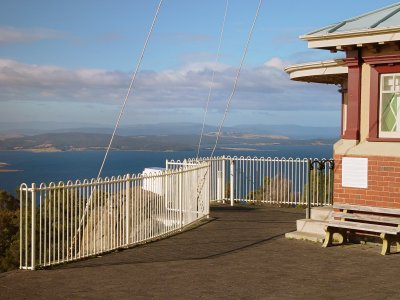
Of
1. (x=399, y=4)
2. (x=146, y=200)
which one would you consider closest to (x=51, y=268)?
(x=146, y=200)

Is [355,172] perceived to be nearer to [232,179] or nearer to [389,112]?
[389,112]

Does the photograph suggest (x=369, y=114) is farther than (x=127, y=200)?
Yes

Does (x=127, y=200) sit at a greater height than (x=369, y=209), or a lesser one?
greater

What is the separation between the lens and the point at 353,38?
11.2 m

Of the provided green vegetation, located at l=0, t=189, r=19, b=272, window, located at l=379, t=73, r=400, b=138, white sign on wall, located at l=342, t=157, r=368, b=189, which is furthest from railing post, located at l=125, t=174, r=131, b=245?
green vegetation, located at l=0, t=189, r=19, b=272

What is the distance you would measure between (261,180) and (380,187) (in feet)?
27.0

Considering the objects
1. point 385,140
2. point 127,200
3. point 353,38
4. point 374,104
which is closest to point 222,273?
point 127,200

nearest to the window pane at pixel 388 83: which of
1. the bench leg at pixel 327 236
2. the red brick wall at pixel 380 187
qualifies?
the red brick wall at pixel 380 187

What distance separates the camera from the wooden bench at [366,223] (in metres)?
10.5

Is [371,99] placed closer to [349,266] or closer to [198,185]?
[349,266]

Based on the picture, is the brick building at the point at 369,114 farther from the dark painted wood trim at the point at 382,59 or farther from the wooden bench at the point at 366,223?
the wooden bench at the point at 366,223

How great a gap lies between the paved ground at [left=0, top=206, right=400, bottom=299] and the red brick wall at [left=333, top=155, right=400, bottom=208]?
986 mm

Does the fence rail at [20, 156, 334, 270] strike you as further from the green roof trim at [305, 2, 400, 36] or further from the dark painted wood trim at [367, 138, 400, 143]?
the green roof trim at [305, 2, 400, 36]

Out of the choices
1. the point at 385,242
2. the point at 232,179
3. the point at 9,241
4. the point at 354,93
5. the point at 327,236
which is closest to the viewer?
the point at 385,242
